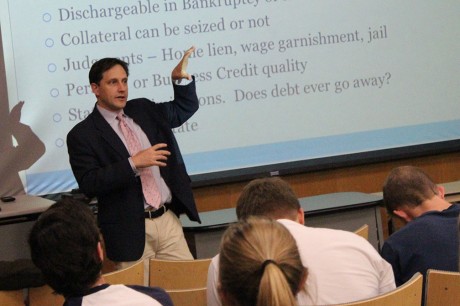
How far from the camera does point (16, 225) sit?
15.0 ft

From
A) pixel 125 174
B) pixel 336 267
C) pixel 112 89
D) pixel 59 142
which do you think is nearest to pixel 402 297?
pixel 336 267

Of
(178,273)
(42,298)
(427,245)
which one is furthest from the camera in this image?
(42,298)

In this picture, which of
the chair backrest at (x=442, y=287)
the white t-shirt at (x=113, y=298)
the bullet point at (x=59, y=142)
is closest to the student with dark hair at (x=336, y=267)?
the chair backrest at (x=442, y=287)

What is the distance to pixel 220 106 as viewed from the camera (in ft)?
18.4

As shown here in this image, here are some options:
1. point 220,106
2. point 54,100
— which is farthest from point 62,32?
point 220,106

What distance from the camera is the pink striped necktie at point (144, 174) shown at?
3.98 metres

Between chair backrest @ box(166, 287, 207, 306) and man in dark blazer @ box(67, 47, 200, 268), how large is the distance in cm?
113

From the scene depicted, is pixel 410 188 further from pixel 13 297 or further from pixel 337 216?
pixel 337 216

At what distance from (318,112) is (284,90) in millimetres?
291

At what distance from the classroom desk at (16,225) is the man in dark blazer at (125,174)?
0.68m

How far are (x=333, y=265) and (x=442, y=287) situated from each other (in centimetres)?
37

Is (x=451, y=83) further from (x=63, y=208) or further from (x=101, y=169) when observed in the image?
(x=63, y=208)

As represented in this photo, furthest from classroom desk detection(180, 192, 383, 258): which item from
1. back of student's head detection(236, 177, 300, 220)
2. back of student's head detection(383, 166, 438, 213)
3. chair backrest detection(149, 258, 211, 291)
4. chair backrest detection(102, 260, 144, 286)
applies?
back of student's head detection(236, 177, 300, 220)

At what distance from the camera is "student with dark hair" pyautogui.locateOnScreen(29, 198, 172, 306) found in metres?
2.12
